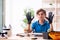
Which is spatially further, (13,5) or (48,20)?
(13,5)

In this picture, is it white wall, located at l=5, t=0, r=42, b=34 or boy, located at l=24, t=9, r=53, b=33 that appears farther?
white wall, located at l=5, t=0, r=42, b=34

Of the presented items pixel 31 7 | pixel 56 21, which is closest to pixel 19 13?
pixel 31 7

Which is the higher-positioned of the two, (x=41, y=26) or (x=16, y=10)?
(x=16, y=10)

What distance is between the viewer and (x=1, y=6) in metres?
3.17

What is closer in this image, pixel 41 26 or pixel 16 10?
pixel 41 26

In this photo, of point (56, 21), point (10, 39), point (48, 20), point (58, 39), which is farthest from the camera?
point (56, 21)

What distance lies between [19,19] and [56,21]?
2.85 feet

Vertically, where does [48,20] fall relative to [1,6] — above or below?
below

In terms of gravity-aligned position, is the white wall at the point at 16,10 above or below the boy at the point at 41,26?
above

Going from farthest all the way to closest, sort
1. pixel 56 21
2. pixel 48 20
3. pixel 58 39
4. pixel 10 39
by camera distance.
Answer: pixel 56 21 → pixel 48 20 → pixel 10 39 → pixel 58 39

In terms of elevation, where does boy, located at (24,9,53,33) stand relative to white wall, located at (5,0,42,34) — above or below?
below

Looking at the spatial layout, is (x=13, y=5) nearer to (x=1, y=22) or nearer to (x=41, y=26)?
(x=1, y=22)

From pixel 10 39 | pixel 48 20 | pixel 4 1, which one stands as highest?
pixel 4 1

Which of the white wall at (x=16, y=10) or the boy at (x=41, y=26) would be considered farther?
the white wall at (x=16, y=10)
